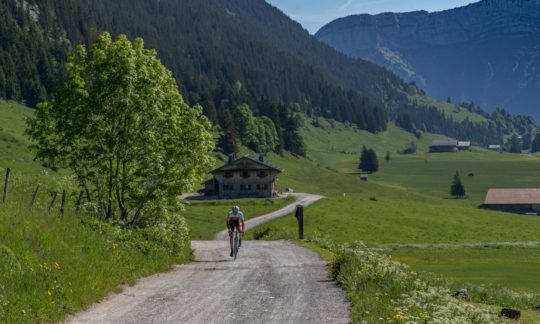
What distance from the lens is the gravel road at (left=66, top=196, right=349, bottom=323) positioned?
1630cm

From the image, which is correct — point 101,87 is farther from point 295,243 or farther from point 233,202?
point 233,202

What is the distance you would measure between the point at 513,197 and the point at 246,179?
5988cm

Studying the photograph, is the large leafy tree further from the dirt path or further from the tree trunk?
the dirt path

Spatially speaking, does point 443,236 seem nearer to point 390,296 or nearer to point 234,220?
point 234,220

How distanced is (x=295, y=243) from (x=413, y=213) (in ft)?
188

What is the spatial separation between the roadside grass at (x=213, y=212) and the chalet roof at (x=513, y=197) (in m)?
56.5

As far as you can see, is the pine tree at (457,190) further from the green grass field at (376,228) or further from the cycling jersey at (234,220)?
the cycling jersey at (234,220)

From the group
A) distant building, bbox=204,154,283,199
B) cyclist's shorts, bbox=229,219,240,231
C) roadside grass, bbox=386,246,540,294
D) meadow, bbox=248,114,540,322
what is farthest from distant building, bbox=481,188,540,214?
cyclist's shorts, bbox=229,219,240,231

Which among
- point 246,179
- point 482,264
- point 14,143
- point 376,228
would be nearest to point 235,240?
point 482,264

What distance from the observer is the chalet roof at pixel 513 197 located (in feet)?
478

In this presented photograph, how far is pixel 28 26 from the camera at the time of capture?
190000 millimetres

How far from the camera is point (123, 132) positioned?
97.0ft

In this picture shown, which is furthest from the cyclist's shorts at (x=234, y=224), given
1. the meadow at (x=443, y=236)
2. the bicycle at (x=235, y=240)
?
the meadow at (x=443, y=236)

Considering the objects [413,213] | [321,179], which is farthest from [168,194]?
[321,179]
